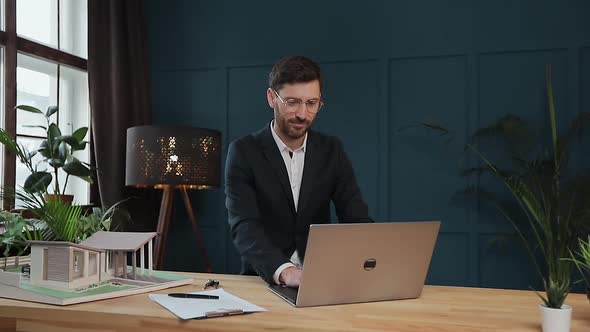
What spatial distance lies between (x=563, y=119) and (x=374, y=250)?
118 inches

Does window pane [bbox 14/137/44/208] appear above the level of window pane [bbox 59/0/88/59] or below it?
below

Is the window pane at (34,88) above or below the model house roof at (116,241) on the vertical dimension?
above

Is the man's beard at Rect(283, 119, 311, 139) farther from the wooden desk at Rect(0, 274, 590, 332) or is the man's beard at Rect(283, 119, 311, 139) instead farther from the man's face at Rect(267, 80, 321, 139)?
the wooden desk at Rect(0, 274, 590, 332)

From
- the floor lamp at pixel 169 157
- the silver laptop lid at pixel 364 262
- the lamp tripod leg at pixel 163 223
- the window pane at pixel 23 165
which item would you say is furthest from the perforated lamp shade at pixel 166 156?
the silver laptop lid at pixel 364 262

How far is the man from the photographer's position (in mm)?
2189

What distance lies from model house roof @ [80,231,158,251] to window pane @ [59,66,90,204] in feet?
8.31

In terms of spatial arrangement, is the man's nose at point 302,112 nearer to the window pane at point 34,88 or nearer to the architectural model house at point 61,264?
the architectural model house at point 61,264

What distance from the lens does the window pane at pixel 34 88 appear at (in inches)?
144

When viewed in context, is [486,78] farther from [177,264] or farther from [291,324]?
[291,324]

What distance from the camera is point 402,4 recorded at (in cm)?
429

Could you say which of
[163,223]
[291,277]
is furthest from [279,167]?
[163,223]

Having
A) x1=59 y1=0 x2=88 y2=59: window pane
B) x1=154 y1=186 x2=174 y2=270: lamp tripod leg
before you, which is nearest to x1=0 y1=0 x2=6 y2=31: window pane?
x1=59 y1=0 x2=88 y2=59: window pane

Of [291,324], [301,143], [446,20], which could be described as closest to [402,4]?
[446,20]

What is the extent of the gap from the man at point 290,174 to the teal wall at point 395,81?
1.88 m
